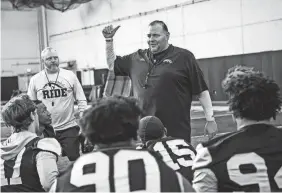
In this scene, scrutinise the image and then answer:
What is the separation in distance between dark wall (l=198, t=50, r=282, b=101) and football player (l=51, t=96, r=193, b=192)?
1130cm

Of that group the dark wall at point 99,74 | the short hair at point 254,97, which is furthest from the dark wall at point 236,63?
the short hair at point 254,97

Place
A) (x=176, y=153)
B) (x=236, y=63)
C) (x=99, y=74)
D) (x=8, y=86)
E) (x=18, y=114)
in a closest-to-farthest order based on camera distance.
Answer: (x=18, y=114) → (x=176, y=153) → (x=236, y=63) → (x=99, y=74) → (x=8, y=86)

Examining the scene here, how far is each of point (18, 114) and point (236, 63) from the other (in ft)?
39.2

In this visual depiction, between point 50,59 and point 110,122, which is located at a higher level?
point 50,59

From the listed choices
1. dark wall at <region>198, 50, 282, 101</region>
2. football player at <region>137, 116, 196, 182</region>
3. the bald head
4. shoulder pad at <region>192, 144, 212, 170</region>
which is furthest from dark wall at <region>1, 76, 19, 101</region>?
shoulder pad at <region>192, 144, 212, 170</region>

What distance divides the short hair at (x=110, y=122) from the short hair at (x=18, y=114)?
111 centimetres

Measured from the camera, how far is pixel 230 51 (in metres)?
14.7

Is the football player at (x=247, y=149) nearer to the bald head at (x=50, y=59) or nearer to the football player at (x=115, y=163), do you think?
the football player at (x=115, y=163)

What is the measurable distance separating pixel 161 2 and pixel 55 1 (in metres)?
3.81

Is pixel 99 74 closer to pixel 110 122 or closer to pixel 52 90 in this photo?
pixel 52 90

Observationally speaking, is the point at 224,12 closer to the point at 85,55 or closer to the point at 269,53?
the point at 269,53

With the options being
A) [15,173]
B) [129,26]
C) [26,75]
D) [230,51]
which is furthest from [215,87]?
[15,173]

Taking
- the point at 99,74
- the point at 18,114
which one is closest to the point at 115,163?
the point at 18,114

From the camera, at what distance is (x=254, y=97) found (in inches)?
88.4
